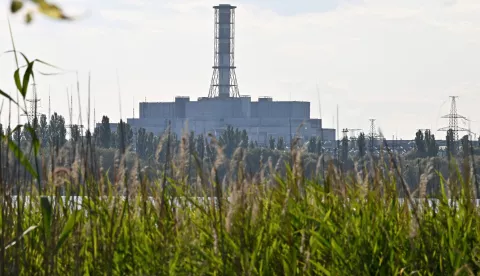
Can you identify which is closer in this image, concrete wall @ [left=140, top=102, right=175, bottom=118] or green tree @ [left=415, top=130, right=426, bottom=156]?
green tree @ [left=415, top=130, right=426, bottom=156]

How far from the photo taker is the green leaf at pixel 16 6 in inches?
81.8

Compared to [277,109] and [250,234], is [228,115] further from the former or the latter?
[250,234]

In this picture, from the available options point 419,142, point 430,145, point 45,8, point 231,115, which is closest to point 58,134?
point 45,8

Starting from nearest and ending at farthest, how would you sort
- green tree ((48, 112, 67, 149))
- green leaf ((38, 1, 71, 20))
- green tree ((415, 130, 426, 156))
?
green leaf ((38, 1, 71, 20))
green tree ((48, 112, 67, 149))
green tree ((415, 130, 426, 156))

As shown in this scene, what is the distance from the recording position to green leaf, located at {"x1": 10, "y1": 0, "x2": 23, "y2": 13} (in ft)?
6.82

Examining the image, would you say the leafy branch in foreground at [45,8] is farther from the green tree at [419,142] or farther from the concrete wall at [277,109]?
the concrete wall at [277,109]

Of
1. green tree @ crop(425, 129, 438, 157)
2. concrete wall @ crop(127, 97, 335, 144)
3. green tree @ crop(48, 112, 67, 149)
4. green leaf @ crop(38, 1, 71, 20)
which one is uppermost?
concrete wall @ crop(127, 97, 335, 144)

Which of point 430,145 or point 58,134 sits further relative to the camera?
point 430,145

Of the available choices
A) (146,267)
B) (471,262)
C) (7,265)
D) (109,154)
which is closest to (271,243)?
(146,267)

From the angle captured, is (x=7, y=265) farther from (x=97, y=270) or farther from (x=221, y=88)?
(x=221, y=88)

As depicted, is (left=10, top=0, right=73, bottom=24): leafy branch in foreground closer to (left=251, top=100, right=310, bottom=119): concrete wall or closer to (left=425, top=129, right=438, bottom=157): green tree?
(left=425, top=129, right=438, bottom=157): green tree

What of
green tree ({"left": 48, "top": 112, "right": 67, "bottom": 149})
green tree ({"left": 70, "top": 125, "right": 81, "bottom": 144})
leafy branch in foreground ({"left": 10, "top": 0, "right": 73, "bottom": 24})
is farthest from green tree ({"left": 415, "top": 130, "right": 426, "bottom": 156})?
leafy branch in foreground ({"left": 10, "top": 0, "right": 73, "bottom": 24})

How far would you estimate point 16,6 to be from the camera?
2.08m

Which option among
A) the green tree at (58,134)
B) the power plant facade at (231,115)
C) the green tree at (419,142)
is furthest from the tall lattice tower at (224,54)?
the green tree at (58,134)
